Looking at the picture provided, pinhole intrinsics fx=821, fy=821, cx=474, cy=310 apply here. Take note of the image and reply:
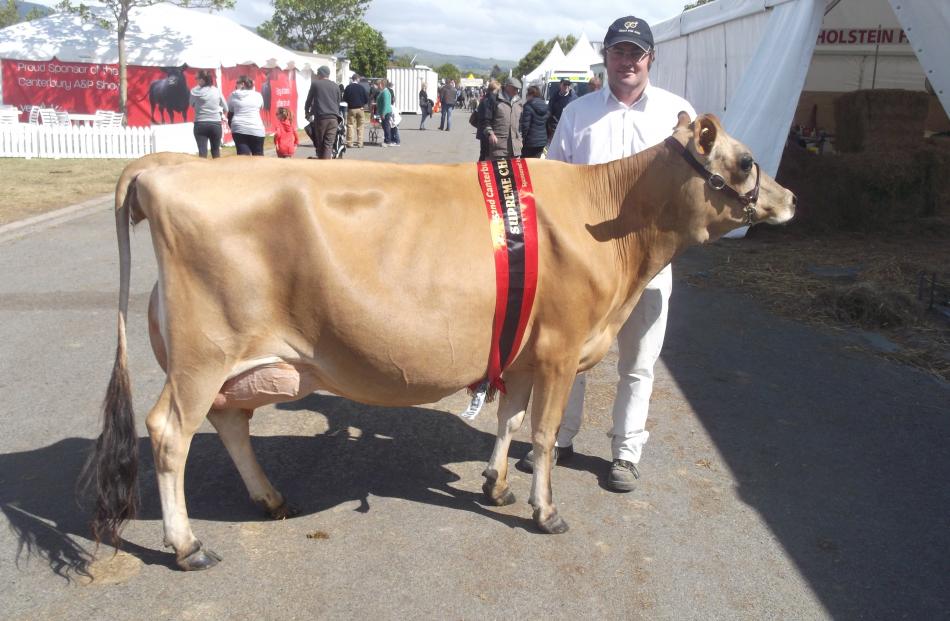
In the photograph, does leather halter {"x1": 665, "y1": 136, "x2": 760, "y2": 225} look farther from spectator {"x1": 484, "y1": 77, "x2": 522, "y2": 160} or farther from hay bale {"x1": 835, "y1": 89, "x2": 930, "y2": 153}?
hay bale {"x1": 835, "y1": 89, "x2": 930, "y2": 153}

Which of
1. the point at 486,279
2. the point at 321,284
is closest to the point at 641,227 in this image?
the point at 486,279

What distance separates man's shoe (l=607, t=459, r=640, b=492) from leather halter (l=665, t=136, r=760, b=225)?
1395 mm

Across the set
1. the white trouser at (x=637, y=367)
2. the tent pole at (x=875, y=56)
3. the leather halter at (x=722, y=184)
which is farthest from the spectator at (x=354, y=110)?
the leather halter at (x=722, y=184)

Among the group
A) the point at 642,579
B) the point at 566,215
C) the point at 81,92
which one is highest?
the point at 81,92

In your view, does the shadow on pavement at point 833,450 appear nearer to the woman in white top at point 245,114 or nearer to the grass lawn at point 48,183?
the grass lawn at point 48,183

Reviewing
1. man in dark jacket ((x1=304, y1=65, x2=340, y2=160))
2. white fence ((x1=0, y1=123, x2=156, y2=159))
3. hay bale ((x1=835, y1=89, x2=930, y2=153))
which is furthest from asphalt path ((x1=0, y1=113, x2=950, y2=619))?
white fence ((x1=0, y1=123, x2=156, y2=159))

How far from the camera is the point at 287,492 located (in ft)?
12.7

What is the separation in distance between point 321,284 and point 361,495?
133 cm

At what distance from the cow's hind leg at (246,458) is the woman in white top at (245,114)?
1080 centimetres

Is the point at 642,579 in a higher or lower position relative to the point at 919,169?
lower

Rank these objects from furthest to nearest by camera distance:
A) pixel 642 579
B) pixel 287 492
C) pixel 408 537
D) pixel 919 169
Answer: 1. pixel 919 169
2. pixel 287 492
3. pixel 408 537
4. pixel 642 579

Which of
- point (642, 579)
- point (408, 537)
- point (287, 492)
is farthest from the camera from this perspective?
point (287, 492)

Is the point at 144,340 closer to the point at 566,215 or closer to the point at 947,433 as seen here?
the point at 566,215

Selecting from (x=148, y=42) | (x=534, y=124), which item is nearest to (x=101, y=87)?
(x=148, y=42)
